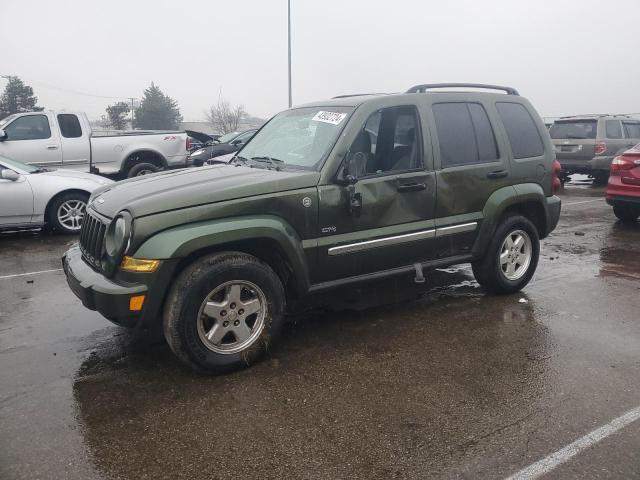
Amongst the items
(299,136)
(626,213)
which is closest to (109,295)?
(299,136)

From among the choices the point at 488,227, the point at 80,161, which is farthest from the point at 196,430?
the point at 80,161

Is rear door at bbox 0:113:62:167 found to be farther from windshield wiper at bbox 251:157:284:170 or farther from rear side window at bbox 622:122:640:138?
rear side window at bbox 622:122:640:138

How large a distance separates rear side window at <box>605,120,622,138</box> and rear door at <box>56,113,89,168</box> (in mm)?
12282

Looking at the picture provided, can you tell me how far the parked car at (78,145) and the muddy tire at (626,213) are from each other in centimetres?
869

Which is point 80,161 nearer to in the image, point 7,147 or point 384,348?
point 7,147

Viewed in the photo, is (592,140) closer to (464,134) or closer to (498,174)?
(498,174)

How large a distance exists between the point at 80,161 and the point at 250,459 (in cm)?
976

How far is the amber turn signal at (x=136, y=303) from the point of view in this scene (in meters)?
3.35

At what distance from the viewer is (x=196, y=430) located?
300 centimetres

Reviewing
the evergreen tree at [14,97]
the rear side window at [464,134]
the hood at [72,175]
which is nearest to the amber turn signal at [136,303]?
the rear side window at [464,134]

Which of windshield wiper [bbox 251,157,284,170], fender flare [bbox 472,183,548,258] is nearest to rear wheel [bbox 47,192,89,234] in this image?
windshield wiper [bbox 251,157,284,170]

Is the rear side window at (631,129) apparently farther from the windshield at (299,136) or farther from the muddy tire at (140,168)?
the windshield at (299,136)

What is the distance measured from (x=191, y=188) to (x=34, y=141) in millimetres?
8580

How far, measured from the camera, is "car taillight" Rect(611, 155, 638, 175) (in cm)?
831
